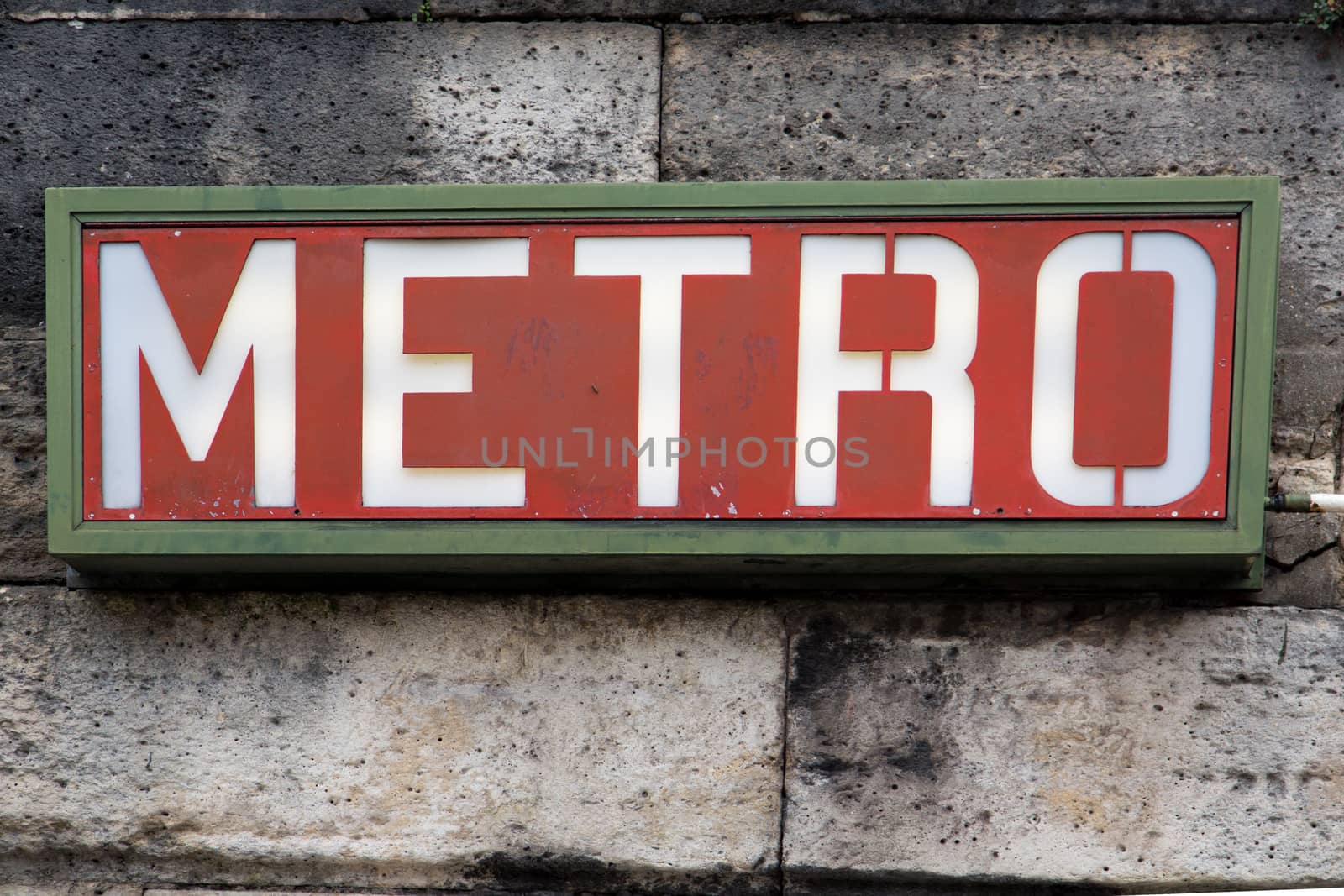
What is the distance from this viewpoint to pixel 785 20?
9.00 ft

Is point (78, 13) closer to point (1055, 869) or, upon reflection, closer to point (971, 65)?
point (971, 65)

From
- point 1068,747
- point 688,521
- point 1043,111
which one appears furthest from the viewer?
point 1043,111

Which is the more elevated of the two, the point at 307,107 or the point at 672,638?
the point at 307,107

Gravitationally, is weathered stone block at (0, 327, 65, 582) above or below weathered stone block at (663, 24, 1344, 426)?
below

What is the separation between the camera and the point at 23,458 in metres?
2.73

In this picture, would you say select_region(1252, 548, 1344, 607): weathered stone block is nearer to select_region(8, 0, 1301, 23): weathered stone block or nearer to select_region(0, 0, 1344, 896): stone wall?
select_region(0, 0, 1344, 896): stone wall

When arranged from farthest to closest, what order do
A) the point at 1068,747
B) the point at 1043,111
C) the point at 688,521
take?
the point at 1043,111, the point at 1068,747, the point at 688,521

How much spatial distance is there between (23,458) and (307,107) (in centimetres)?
114

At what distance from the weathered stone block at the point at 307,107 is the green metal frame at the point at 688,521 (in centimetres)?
29

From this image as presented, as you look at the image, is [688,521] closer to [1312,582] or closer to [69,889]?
[1312,582]

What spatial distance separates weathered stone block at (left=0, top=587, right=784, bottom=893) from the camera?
2.62 metres

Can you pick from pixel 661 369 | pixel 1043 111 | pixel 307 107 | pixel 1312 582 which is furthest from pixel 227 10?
pixel 1312 582

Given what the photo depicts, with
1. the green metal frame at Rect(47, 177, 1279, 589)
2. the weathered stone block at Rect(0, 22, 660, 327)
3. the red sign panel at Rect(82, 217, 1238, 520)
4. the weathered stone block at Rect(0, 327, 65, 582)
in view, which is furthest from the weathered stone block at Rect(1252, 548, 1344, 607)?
the weathered stone block at Rect(0, 327, 65, 582)

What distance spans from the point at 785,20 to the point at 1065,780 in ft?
6.53
